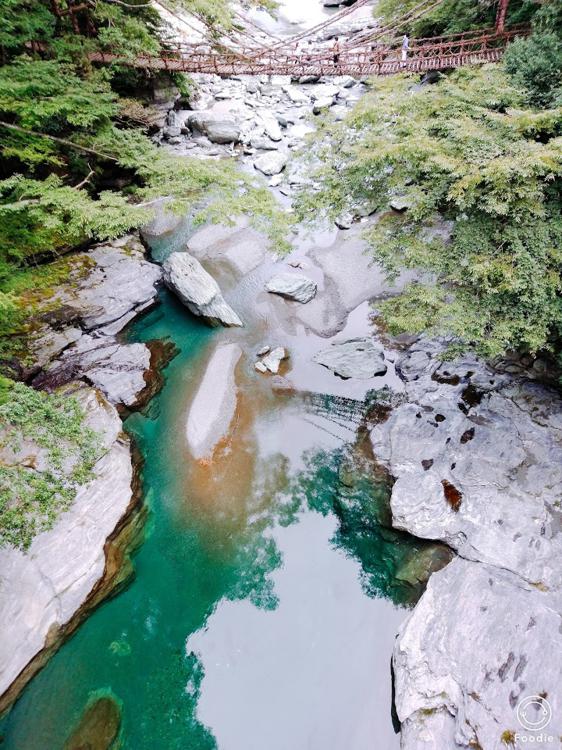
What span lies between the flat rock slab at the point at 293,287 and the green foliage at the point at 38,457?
6.07 m

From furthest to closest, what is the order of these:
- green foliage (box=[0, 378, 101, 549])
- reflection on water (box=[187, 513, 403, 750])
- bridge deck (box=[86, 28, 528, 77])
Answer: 1. bridge deck (box=[86, 28, 528, 77])
2. green foliage (box=[0, 378, 101, 549])
3. reflection on water (box=[187, 513, 403, 750])

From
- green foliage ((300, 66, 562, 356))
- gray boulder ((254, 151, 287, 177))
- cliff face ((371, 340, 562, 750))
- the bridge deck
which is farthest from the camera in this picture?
gray boulder ((254, 151, 287, 177))

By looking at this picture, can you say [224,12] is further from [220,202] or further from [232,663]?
[232,663]

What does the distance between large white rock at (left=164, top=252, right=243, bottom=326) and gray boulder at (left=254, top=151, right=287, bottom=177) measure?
6129mm

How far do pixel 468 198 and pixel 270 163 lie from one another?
1094 cm

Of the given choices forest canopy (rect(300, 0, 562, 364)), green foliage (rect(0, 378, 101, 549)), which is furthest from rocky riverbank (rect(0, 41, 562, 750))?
forest canopy (rect(300, 0, 562, 364))

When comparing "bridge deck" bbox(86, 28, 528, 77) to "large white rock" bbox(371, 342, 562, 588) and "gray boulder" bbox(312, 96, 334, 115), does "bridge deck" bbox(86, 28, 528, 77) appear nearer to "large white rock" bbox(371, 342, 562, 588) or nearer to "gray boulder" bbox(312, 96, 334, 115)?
"gray boulder" bbox(312, 96, 334, 115)

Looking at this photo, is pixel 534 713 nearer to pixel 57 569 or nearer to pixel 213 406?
pixel 57 569

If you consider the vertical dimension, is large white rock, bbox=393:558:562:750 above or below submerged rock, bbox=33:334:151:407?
below

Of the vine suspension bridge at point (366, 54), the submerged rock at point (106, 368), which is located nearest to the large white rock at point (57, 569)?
the submerged rock at point (106, 368)

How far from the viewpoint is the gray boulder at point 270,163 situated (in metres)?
15.1

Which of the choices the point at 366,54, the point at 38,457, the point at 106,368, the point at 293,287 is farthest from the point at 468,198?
the point at 366,54

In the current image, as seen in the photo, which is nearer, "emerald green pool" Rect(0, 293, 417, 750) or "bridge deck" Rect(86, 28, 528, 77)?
"emerald green pool" Rect(0, 293, 417, 750)

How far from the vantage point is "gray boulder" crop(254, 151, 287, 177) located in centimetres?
1513
